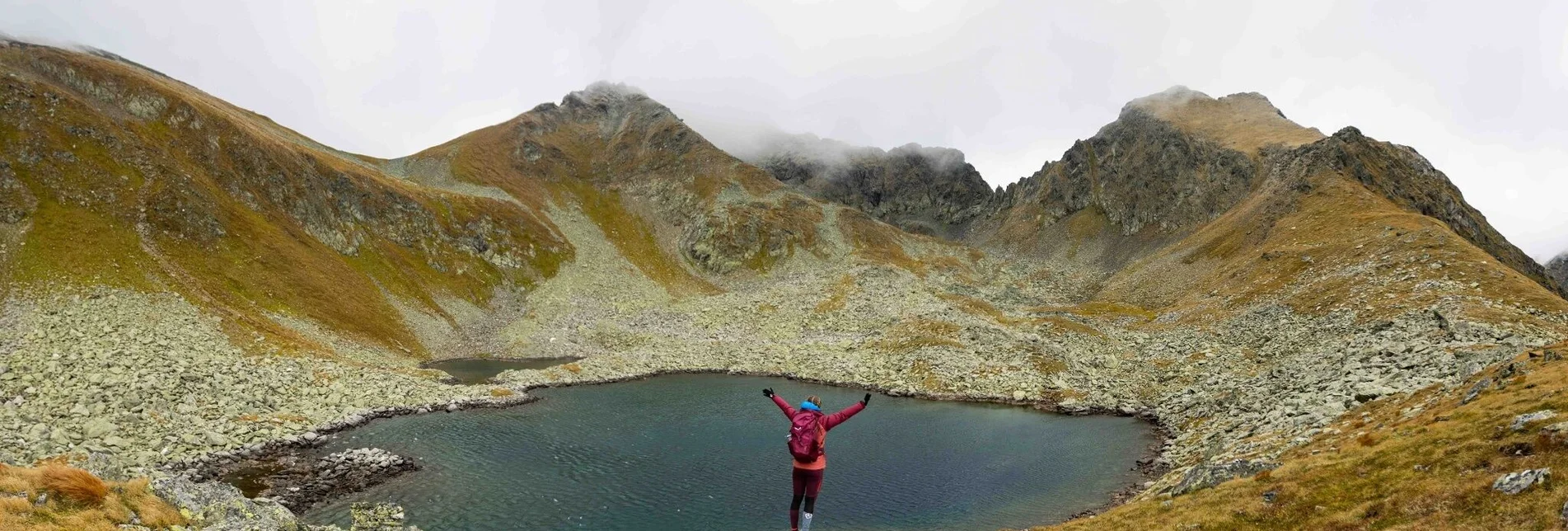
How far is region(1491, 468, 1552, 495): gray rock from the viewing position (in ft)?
45.4

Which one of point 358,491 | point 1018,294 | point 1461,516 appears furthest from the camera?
point 1018,294

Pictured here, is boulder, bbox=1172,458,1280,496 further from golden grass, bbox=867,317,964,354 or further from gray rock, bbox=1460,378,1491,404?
golden grass, bbox=867,317,964,354

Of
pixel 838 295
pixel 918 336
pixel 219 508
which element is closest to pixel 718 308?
pixel 838 295

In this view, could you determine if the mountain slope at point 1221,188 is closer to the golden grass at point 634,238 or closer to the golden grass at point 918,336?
the golden grass at point 918,336

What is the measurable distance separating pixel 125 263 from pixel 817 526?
242 feet

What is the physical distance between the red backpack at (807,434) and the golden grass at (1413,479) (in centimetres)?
1306

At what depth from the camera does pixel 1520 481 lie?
14078 mm

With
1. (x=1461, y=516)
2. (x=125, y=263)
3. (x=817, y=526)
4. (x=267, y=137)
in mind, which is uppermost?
(x=267, y=137)

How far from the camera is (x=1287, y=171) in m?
133

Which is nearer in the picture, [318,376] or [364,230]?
[318,376]

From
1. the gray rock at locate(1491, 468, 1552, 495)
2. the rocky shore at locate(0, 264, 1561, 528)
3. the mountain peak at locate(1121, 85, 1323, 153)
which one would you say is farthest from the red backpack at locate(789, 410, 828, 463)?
the mountain peak at locate(1121, 85, 1323, 153)

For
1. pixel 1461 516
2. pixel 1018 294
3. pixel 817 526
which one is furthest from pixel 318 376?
pixel 1018 294

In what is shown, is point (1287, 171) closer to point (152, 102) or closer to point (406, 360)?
point (406, 360)

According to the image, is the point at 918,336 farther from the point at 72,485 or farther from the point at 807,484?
the point at 72,485
